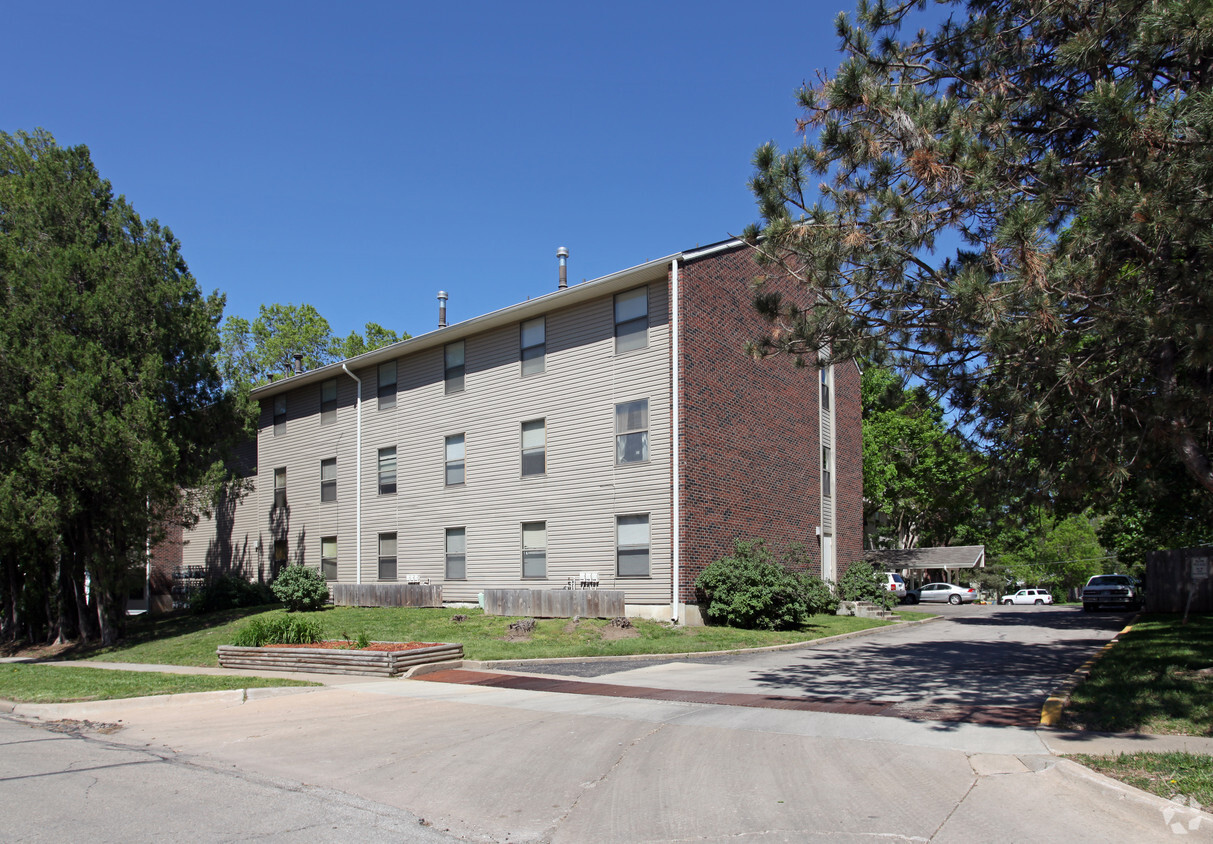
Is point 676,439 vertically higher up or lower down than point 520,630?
higher up

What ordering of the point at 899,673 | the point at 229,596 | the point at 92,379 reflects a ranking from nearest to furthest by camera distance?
the point at 899,673
the point at 92,379
the point at 229,596

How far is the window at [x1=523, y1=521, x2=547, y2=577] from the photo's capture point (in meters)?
23.7

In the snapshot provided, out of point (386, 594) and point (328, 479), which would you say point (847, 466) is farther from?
point (328, 479)

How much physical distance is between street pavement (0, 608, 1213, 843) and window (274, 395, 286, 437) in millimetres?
21729

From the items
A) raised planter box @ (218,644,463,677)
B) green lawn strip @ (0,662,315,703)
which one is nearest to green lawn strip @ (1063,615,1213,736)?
raised planter box @ (218,644,463,677)

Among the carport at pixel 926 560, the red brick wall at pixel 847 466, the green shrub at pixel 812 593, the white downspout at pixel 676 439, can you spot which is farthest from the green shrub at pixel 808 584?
the carport at pixel 926 560

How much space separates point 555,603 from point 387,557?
882cm

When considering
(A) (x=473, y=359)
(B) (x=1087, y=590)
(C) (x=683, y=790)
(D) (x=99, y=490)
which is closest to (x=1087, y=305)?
(C) (x=683, y=790)

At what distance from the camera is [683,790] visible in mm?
6918

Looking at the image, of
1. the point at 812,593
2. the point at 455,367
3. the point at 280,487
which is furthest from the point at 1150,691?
the point at 280,487

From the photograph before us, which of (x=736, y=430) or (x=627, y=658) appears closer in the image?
(x=627, y=658)

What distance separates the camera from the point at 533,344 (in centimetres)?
2475

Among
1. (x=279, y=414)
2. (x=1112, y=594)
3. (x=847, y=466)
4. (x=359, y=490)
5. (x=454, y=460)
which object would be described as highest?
(x=279, y=414)

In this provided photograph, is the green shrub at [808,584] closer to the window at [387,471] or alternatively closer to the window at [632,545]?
the window at [632,545]
